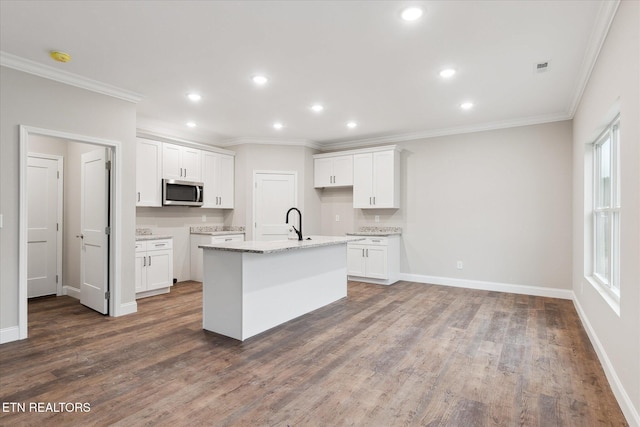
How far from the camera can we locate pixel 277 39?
2.82 meters

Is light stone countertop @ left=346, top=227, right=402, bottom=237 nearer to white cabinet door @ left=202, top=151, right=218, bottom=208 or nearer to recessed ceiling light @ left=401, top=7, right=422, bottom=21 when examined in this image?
white cabinet door @ left=202, top=151, right=218, bottom=208

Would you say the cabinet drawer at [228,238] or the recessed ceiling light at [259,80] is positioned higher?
the recessed ceiling light at [259,80]

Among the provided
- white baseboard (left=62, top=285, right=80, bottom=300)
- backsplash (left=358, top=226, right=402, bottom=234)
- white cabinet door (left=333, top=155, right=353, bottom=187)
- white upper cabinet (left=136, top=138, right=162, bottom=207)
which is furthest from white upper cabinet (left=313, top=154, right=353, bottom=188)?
white baseboard (left=62, top=285, right=80, bottom=300)

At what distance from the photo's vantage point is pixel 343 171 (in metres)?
6.44

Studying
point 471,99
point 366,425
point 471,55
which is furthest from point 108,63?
point 471,99

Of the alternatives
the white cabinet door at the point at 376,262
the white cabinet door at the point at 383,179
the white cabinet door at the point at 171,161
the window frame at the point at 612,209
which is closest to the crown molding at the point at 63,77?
the white cabinet door at the point at 171,161

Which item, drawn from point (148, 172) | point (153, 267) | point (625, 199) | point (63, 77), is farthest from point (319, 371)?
point (148, 172)

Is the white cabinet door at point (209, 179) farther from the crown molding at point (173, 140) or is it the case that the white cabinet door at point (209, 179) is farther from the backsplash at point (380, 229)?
the backsplash at point (380, 229)

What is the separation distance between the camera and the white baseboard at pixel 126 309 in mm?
3947

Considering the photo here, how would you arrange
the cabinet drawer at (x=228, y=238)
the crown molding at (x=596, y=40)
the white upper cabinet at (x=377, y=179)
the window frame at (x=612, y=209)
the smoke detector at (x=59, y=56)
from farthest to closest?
the white upper cabinet at (x=377, y=179) → the cabinet drawer at (x=228, y=238) → the smoke detector at (x=59, y=56) → the window frame at (x=612, y=209) → the crown molding at (x=596, y=40)

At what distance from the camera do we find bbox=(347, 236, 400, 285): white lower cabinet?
5.70m

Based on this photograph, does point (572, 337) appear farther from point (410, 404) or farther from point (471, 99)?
point (471, 99)

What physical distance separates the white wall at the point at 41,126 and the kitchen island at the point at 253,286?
1306mm

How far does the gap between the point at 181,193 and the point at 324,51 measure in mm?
3663
